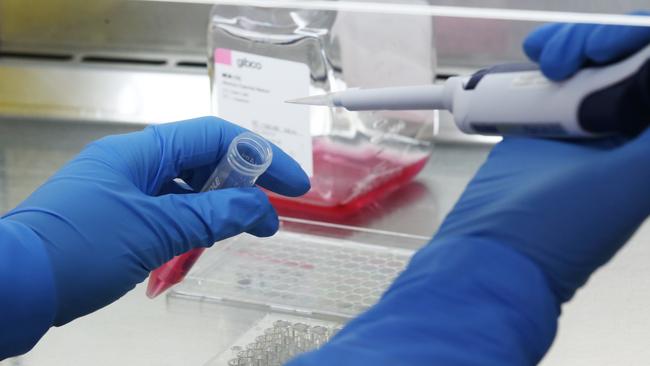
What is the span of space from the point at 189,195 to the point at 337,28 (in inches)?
19.5

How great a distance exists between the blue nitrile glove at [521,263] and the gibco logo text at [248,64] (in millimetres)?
551

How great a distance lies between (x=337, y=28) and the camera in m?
1.49

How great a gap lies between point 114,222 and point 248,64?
0.36 m

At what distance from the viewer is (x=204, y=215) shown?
106 centimetres

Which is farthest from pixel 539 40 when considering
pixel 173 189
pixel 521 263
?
pixel 173 189

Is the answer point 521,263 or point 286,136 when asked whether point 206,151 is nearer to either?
point 286,136

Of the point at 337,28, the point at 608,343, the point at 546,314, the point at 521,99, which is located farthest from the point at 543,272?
the point at 337,28

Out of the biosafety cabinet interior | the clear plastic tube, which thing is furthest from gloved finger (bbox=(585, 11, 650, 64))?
the clear plastic tube

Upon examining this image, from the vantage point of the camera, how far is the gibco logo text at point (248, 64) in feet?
4.36

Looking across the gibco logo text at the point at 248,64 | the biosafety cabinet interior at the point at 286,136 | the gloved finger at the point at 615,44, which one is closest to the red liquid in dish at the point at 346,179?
the biosafety cabinet interior at the point at 286,136

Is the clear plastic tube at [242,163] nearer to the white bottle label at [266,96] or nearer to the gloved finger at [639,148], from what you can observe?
the white bottle label at [266,96]

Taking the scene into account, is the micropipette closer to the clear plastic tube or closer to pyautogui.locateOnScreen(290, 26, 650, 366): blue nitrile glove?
pyautogui.locateOnScreen(290, 26, 650, 366): blue nitrile glove

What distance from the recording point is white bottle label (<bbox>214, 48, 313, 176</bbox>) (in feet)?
4.36

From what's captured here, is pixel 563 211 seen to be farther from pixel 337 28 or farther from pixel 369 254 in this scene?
pixel 337 28
